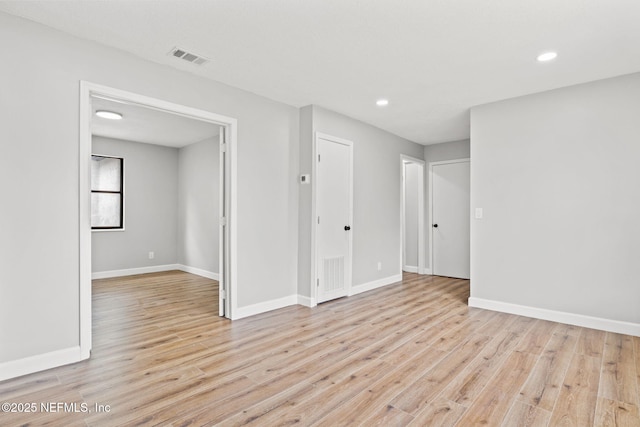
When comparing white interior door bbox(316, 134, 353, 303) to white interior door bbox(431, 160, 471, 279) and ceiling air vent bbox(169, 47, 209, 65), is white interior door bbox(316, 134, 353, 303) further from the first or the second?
white interior door bbox(431, 160, 471, 279)

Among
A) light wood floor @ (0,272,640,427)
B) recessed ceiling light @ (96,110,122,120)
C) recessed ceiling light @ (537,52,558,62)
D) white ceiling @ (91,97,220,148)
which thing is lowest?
light wood floor @ (0,272,640,427)

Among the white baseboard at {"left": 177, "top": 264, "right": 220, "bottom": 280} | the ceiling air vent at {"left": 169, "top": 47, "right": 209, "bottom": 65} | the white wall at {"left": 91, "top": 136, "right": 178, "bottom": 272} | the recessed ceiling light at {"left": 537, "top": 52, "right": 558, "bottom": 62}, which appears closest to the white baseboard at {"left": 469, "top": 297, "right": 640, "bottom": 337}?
the recessed ceiling light at {"left": 537, "top": 52, "right": 558, "bottom": 62}

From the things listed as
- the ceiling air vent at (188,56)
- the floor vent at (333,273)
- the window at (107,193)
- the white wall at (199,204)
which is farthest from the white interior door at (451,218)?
the window at (107,193)

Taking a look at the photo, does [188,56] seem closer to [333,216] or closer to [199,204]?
[333,216]

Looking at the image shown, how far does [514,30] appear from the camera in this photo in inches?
99.3

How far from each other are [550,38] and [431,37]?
94 centimetres

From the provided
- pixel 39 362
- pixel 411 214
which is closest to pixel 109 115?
pixel 39 362

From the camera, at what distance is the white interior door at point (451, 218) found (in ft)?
19.8

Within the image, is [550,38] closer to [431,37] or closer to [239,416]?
[431,37]

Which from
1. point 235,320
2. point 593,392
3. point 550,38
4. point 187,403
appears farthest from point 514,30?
point 235,320

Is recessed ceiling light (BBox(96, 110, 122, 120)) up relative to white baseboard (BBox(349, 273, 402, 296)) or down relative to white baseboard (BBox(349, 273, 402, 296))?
up

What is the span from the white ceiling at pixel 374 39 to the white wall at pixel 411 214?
10.00 ft

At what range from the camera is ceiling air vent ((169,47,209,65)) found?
287cm

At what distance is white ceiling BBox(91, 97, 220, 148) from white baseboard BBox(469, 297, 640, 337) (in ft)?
Result: 14.1
